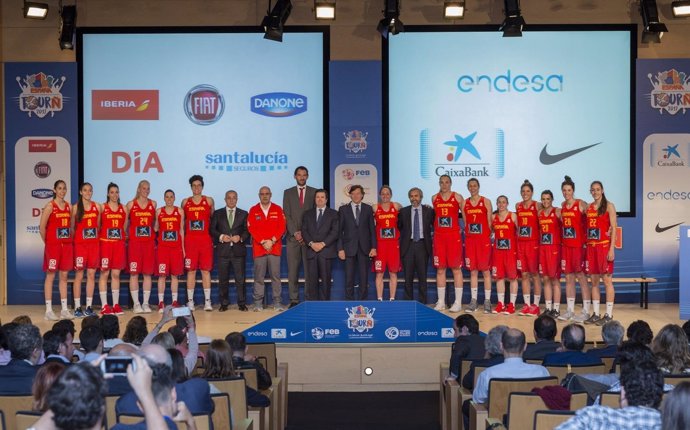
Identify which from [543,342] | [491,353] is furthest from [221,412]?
[543,342]

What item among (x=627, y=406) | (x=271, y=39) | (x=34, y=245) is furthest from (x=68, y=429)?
(x=34, y=245)

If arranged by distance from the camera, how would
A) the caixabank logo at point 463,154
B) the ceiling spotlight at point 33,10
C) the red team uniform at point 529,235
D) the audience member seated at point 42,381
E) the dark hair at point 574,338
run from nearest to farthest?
1. the audience member seated at point 42,381
2. the dark hair at point 574,338
3. the red team uniform at point 529,235
4. the ceiling spotlight at point 33,10
5. the caixabank logo at point 463,154

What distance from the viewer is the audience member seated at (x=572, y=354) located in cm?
582

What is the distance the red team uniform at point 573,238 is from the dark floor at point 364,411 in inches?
144

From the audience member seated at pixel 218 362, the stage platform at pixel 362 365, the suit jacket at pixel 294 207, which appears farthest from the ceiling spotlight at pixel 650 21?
the audience member seated at pixel 218 362

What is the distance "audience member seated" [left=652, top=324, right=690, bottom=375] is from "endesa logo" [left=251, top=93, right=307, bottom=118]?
8.55m

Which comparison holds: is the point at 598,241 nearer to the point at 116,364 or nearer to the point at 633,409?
the point at 633,409

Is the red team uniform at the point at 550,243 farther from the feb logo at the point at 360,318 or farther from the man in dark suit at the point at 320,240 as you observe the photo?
the feb logo at the point at 360,318

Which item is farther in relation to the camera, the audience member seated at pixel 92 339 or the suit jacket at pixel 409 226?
the suit jacket at pixel 409 226

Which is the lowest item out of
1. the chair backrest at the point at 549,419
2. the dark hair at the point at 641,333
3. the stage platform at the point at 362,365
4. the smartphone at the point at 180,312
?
the stage platform at the point at 362,365

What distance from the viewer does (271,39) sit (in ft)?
40.7

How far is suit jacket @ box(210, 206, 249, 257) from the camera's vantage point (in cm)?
1207

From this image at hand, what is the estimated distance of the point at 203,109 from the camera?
517 inches

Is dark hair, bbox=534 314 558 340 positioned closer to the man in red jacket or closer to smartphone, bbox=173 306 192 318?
smartphone, bbox=173 306 192 318
